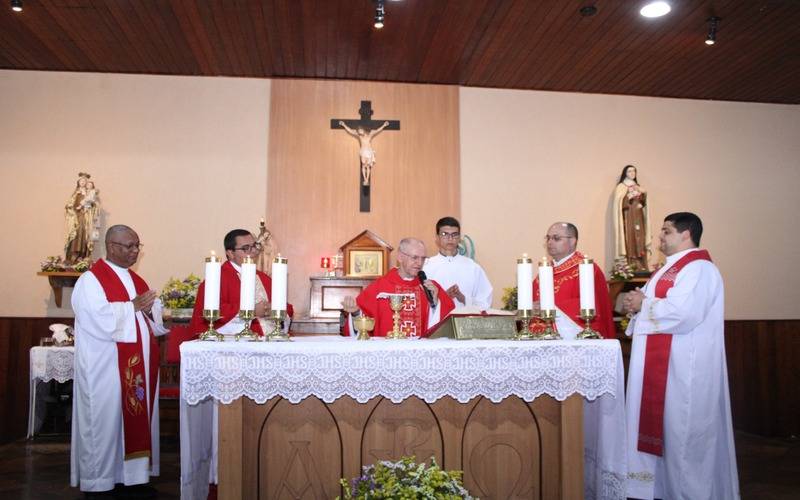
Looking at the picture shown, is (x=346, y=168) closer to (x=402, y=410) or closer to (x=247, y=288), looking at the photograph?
(x=247, y=288)

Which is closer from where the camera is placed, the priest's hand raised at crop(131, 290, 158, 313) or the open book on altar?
the open book on altar

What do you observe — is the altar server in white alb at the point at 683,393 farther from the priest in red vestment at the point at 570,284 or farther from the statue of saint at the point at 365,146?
the statue of saint at the point at 365,146

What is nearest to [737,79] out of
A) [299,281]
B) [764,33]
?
[764,33]

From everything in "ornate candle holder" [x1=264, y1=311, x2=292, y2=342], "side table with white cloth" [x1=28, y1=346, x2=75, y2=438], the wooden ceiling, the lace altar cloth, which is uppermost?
the wooden ceiling

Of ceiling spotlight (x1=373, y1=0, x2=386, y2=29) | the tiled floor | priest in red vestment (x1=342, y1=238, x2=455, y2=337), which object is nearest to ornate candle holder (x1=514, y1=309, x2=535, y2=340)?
priest in red vestment (x1=342, y1=238, x2=455, y2=337)

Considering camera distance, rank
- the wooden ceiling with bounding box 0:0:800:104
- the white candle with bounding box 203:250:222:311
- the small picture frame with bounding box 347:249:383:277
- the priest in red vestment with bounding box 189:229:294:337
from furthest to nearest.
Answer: the small picture frame with bounding box 347:249:383:277
the wooden ceiling with bounding box 0:0:800:104
the priest in red vestment with bounding box 189:229:294:337
the white candle with bounding box 203:250:222:311

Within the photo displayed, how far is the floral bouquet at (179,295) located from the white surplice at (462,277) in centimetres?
261

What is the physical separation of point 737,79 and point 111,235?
721 centimetres

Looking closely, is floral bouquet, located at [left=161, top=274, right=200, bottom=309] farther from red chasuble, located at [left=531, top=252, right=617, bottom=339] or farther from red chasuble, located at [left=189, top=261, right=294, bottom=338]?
red chasuble, located at [left=531, top=252, right=617, bottom=339]

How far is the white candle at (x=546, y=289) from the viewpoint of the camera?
378 cm

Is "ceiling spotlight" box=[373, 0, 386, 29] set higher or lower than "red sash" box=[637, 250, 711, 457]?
higher

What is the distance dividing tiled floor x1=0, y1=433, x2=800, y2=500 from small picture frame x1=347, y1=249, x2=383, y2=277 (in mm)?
2669

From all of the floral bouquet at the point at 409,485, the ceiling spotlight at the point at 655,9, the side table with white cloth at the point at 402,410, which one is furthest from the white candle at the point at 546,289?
the ceiling spotlight at the point at 655,9

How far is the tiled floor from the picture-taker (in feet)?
16.0
